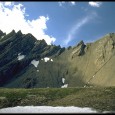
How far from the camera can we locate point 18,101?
94.8 metres

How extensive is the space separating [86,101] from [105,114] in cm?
2911

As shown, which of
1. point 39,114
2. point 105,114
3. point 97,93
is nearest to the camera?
point 105,114

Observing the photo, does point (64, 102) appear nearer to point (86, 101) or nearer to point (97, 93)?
point (86, 101)

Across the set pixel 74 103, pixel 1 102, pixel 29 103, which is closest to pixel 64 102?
pixel 74 103

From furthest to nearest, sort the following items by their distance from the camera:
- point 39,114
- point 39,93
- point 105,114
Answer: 1. point 39,93
2. point 39,114
3. point 105,114

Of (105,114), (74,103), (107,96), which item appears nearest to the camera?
(105,114)

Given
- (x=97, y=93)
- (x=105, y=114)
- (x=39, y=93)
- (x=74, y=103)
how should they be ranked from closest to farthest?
(x=105, y=114)
(x=74, y=103)
(x=97, y=93)
(x=39, y=93)

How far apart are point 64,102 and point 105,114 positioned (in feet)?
110

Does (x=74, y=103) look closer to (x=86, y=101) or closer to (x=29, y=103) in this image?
(x=86, y=101)

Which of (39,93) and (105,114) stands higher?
A: (39,93)

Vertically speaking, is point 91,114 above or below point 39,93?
below

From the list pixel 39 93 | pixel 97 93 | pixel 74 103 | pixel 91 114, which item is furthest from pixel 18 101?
pixel 91 114

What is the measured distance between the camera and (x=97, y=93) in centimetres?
9650

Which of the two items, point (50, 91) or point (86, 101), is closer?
point (86, 101)
